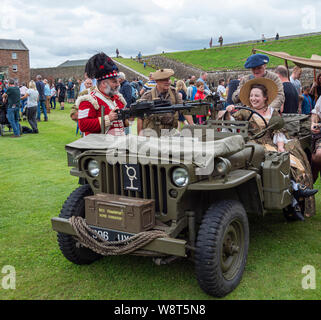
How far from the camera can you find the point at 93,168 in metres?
3.84

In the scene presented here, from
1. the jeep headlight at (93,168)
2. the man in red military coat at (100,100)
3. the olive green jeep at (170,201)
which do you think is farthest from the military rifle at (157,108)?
the jeep headlight at (93,168)

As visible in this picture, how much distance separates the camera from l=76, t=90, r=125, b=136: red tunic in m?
4.58

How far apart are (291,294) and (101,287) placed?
1819 millimetres

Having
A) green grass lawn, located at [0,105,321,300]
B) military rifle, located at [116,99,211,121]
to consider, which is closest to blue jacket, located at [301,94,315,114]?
green grass lawn, located at [0,105,321,300]

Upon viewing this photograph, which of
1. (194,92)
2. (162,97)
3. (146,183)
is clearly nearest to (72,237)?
(146,183)

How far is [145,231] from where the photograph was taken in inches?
131

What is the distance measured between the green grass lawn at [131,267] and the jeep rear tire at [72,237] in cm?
16

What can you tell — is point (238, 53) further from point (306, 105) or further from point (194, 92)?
point (306, 105)

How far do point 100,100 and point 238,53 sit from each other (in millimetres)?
54518

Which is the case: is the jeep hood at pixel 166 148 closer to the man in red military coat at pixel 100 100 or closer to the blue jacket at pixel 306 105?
the man in red military coat at pixel 100 100

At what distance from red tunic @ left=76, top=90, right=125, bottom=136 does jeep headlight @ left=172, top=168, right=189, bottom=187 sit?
5.32ft

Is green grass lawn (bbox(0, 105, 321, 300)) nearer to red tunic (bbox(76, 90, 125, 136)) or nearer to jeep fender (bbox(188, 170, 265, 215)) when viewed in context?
jeep fender (bbox(188, 170, 265, 215))

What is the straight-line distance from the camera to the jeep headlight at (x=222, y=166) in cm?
331

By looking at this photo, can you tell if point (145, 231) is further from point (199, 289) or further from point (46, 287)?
point (46, 287)
